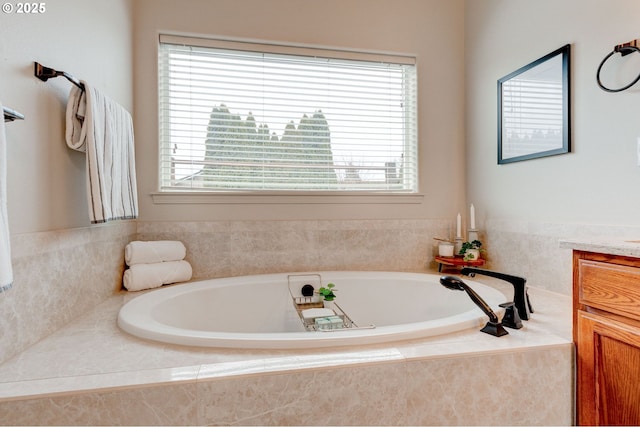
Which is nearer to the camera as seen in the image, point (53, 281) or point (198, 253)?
point (53, 281)

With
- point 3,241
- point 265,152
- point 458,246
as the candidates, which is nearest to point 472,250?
point 458,246

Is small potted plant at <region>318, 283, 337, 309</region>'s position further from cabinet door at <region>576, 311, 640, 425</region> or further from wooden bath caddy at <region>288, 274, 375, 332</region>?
cabinet door at <region>576, 311, 640, 425</region>

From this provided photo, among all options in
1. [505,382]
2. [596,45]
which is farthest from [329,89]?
[505,382]

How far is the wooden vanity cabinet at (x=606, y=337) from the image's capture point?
923 mm

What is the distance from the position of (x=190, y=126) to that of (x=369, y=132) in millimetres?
1235

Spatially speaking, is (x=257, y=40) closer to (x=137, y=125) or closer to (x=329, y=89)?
(x=329, y=89)

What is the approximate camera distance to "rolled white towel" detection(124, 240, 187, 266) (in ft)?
6.01

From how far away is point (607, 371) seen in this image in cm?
99

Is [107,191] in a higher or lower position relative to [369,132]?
lower

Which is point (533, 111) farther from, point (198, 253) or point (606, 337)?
point (198, 253)

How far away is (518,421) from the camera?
3.38 ft

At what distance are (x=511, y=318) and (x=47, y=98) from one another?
1.92 metres

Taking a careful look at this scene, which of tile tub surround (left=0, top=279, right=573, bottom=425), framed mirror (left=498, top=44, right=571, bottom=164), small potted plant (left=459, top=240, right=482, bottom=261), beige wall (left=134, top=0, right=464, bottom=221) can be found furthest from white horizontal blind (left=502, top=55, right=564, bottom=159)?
tile tub surround (left=0, top=279, right=573, bottom=425)

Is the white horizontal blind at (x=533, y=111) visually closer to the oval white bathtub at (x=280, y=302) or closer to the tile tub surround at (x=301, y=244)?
the tile tub surround at (x=301, y=244)
